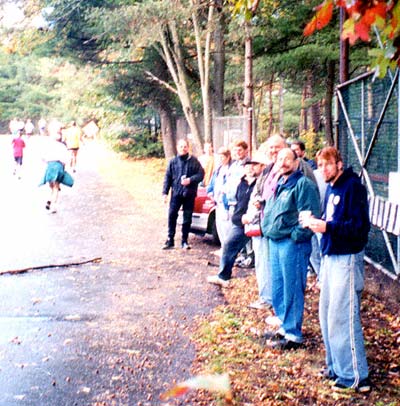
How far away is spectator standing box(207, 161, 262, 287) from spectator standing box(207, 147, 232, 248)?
206mm

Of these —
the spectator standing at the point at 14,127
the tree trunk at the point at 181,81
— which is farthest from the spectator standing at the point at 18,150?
the tree trunk at the point at 181,81

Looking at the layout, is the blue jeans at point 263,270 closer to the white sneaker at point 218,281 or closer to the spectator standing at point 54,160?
the white sneaker at point 218,281

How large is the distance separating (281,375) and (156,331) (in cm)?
176

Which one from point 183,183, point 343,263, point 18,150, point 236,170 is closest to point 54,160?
point 183,183

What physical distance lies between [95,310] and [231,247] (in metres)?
1.99

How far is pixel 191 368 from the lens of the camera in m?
5.70

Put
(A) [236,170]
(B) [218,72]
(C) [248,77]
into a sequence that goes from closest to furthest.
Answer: (A) [236,170]
(C) [248,77]
(B) [218,72]

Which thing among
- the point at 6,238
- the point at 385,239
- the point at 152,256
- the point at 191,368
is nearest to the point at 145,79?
the point at 6,238

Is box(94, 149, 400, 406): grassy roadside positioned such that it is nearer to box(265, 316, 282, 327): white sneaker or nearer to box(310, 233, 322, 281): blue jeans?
box(265, 316, 282, 327): white sneaker

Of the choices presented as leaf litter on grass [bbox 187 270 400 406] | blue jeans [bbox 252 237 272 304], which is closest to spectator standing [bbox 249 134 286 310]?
blue jeans [bbox 252 237 272 304]

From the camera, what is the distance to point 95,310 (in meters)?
7.65

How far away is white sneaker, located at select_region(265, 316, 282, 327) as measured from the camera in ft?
22.4

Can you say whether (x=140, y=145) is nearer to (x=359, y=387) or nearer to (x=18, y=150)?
(x=18, y=150)

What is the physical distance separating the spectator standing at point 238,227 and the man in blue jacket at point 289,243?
2.02m
